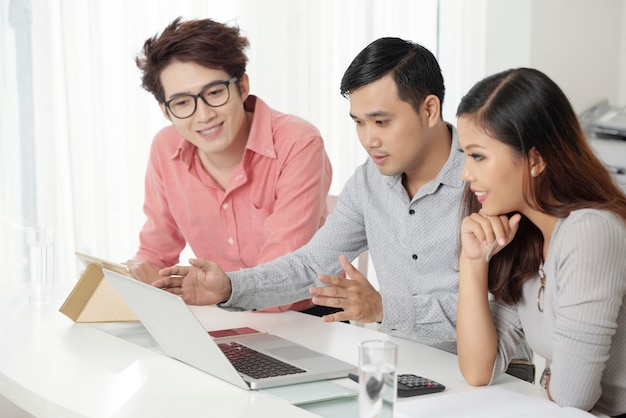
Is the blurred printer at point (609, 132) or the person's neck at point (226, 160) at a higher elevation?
the person's neck at point (226, 160)

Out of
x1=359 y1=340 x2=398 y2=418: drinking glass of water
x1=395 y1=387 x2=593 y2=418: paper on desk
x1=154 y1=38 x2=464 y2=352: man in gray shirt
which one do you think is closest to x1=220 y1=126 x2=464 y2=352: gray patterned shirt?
x1=154 y1=38 x2=464 y2=352: man in gray shirt

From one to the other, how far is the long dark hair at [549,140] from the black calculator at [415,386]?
14.4 inches

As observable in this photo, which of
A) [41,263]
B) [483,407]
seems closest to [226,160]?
[41,263]

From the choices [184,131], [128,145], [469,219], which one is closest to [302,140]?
[184,131]

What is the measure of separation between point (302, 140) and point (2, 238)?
53.8 inches

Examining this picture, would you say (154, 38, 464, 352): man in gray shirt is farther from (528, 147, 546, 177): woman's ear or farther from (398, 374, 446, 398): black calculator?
(528, 147, 546, 177): woman's ear

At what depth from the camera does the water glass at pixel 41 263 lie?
217 cm

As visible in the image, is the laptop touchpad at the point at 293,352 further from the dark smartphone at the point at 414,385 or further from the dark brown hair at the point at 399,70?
the dark brown hair at the point at 399,70

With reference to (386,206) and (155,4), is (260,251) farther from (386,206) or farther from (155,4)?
(155,4)

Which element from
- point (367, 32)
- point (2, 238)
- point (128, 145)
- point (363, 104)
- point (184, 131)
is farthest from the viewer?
point (367, 32)

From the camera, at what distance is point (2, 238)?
10.3 feet

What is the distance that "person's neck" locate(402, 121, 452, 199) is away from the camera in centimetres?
Answer: 204

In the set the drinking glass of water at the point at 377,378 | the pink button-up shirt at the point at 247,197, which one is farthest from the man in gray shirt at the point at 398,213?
the drinking glass of water at the point at 377,378

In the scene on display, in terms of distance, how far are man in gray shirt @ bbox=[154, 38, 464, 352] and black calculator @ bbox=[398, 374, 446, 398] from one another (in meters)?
0.39
